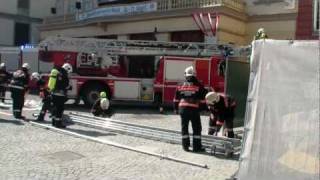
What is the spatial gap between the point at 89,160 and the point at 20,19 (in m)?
42.7

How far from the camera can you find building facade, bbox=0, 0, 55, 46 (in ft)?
162

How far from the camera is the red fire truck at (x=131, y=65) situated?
Result: 2059 cm

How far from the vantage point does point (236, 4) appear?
28.5 m

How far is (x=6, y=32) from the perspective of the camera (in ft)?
162

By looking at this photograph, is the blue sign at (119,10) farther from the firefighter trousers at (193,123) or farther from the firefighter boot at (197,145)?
the firefighter boot at (197,145)

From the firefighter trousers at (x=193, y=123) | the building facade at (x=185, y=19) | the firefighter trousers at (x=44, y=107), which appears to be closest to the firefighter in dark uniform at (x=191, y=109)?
the firefighter trousers at (x=193, y=123)

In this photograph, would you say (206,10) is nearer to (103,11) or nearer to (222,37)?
(222,37)

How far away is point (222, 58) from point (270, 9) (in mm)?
8566

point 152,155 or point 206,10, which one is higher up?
point 206,10

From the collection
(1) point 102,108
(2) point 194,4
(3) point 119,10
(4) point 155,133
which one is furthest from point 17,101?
(3) point 119,10

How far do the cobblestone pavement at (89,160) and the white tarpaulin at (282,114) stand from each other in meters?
1.85

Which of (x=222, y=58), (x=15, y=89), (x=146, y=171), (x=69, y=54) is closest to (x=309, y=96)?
(x=146, y=171)

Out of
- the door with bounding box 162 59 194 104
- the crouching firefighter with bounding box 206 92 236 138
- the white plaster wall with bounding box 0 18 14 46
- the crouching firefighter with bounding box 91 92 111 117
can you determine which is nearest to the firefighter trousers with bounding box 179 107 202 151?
the crouching firefighter with bounding box 206 92 236 138

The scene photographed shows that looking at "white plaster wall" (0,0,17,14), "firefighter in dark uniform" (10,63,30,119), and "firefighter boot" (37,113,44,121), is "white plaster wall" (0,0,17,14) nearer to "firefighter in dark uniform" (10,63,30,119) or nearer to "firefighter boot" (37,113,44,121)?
"firefighter in dark uniform" (10,63,30,119)
